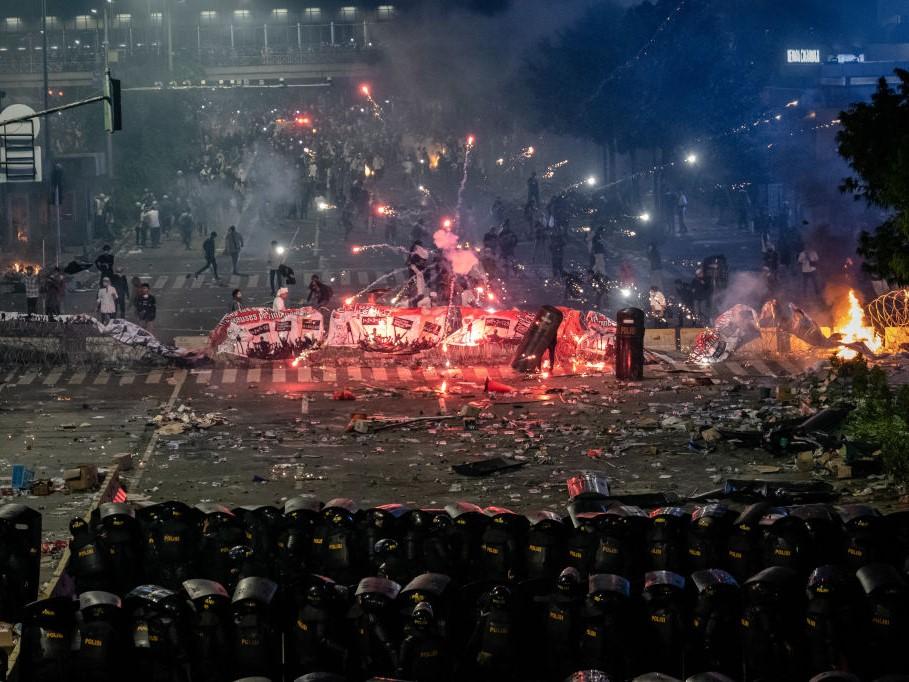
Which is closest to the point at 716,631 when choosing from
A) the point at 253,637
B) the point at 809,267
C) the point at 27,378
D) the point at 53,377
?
the point at 253,637

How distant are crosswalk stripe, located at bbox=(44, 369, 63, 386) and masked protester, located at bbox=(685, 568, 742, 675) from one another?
1802 centimetres

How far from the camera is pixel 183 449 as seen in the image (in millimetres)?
21281

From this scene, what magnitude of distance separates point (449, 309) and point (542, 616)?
17.2 meters

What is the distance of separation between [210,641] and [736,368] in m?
18.3

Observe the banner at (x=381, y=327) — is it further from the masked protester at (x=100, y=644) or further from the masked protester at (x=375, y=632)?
the masked protester at (x=100, y=644)

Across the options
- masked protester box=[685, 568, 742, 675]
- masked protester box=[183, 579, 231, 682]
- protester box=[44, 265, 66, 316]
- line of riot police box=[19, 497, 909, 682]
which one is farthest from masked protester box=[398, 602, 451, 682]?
protester box=[44, 265, 66, 316]

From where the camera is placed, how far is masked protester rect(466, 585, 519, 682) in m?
11.5

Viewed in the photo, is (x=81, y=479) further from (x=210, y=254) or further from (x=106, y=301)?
(x=210, y=254)

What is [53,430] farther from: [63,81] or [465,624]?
[63,81]

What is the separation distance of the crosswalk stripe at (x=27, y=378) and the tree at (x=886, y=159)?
1607 cm

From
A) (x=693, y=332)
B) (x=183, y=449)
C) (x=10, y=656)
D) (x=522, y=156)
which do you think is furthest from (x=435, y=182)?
(x=10, y=656)

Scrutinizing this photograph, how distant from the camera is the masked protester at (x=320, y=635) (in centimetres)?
1158

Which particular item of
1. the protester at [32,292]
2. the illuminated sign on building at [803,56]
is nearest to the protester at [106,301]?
the protester at [32,292]

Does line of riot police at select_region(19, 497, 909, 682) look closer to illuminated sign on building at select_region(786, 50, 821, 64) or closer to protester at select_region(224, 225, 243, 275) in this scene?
protester at select_region(224, 225, 243, 275)
